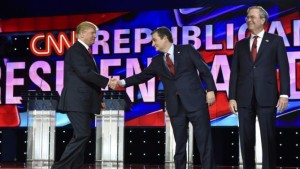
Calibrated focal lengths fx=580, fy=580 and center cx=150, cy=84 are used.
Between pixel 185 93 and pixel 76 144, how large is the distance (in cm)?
98

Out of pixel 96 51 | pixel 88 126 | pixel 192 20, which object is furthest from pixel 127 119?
pixel 88 126

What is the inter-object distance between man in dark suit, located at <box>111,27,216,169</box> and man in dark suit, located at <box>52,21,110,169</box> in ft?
1.82

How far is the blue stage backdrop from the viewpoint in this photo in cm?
857

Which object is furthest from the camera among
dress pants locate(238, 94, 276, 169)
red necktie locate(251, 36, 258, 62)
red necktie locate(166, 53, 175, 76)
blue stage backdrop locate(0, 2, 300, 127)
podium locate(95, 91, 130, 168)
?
blue stage backdrop locate(0, 2, 300, 127)

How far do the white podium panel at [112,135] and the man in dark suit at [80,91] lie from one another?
2.36 meters

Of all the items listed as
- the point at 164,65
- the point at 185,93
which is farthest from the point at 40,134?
the point at 185,93

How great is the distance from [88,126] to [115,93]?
2149mm

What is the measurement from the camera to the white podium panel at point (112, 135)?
726cm

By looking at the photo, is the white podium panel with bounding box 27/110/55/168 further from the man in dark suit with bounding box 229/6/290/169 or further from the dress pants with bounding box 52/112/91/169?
the man in dark suit with bounding box 229/6/290/169

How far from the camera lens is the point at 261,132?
4363 millimetres

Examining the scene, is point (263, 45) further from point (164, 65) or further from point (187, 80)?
point (164, 65)

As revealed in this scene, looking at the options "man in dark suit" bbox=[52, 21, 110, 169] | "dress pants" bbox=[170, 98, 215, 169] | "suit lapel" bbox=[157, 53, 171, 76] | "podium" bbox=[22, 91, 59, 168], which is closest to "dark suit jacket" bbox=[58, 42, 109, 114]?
"man in dark suit" bbox=[52, 21, 110, 169]

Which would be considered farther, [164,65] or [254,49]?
[164,65]

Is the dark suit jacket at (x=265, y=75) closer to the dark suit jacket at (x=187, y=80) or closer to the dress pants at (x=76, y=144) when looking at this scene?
the dark suit jacket at (x=187, y=80)
